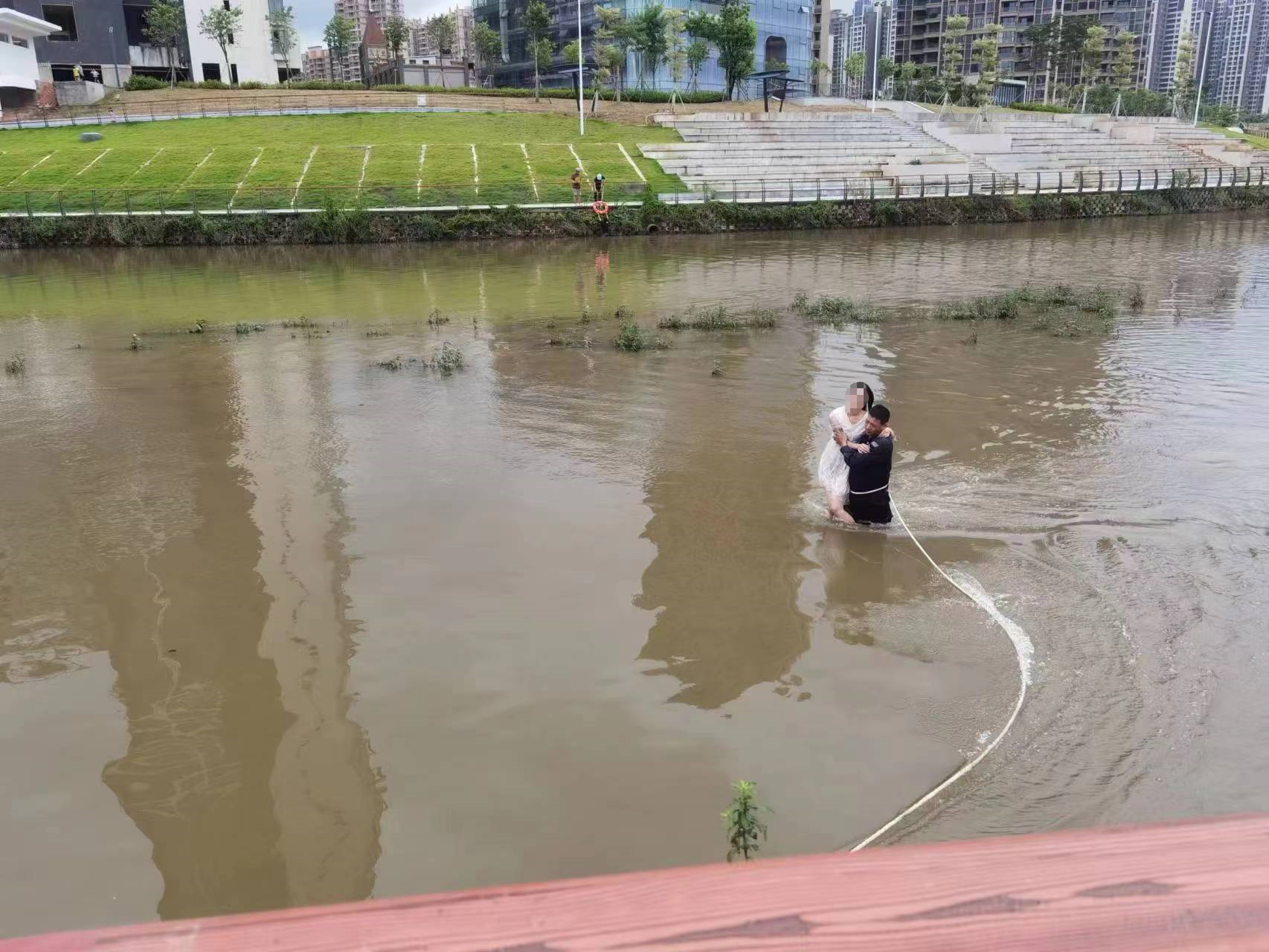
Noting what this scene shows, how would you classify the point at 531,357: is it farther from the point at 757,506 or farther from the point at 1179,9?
the point at 1179,9

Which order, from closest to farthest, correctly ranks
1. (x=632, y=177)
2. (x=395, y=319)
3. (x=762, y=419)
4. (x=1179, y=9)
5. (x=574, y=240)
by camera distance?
(x=762, y=419) < (x=395, y=319) < (x=574, y=240) < (x=632, y=177) < (x=1179, y=9)

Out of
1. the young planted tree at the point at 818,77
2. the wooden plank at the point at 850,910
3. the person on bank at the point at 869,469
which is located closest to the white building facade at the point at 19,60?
the person on bank at the point at 869,469

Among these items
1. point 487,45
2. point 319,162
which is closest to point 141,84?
point 319,162

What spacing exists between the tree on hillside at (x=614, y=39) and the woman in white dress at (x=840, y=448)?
2330 inches

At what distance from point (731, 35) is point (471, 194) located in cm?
3718

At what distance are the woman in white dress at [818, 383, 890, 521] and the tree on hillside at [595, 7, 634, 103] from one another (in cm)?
5918

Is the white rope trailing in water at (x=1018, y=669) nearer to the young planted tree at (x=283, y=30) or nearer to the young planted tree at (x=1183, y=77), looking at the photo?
the young planted tree at (x=283, y=30)

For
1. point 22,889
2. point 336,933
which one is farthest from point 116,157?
point 336,933

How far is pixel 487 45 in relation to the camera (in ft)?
274

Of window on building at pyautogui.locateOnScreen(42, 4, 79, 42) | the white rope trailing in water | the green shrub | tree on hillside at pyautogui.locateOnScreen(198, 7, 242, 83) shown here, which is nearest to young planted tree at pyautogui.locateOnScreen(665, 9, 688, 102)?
tree on hillside at pyautogui.locateOnScreen(198, 7, 242, 83)

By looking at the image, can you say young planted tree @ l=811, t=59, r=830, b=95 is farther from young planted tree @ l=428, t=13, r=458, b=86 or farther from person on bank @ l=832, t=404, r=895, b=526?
person on bank @ l=832, t=404, r=895, b=526

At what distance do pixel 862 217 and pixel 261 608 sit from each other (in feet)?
108

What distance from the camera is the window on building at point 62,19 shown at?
64.1 meters

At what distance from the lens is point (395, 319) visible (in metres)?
18.8
